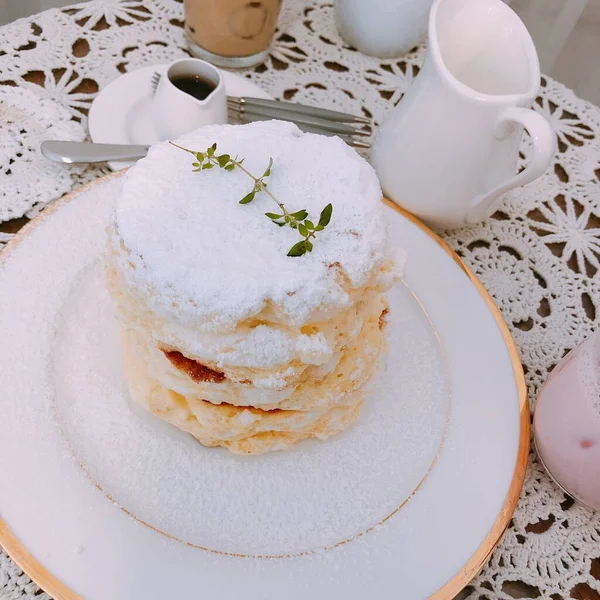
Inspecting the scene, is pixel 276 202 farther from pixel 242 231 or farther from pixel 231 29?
pixel 231 29

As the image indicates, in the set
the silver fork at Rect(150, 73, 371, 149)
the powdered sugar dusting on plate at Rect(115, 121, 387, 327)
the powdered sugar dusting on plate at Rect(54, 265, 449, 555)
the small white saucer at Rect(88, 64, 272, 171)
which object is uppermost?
the powdered sugar dusting on plate at Rect(115, 121, 387, 327)

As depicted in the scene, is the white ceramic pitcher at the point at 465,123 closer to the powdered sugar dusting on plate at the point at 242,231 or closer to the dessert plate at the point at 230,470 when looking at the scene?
the dessert plate at the point at 230,470

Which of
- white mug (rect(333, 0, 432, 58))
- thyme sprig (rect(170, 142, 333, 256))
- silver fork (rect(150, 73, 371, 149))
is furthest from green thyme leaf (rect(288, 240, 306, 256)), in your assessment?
white mug (rect(333, 0, 432, 58))

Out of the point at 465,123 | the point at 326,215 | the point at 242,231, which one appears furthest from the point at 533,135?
the point at 242,231

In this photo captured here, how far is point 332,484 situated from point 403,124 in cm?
77

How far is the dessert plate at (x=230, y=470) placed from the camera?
0.91 meters

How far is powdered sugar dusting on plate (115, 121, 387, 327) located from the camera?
847mm

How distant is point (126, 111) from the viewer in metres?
1.48

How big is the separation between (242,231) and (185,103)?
58 cm

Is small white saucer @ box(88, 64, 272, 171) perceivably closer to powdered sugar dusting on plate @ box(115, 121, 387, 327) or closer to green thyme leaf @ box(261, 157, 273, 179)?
powdered sugar dusting on plate @ box(115, 121, 387, 327)

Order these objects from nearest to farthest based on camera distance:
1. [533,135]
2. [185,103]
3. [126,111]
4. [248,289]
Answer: [248,289]
[533,135]
[185,103]
[126,111]

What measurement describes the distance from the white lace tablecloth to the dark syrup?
0.26 m

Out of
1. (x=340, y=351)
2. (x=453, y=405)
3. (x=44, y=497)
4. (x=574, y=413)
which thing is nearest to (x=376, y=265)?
(x=340, y=351)

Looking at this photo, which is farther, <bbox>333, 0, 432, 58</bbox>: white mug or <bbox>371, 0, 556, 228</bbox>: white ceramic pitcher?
<bbox>333, 0, 432, 58</bbox>: white mug
